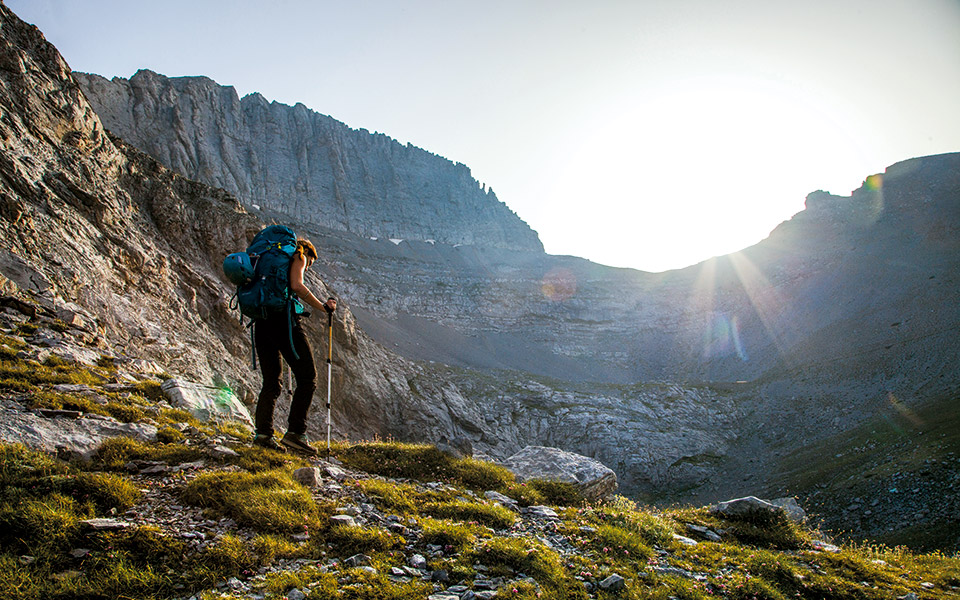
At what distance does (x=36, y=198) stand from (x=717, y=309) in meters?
141

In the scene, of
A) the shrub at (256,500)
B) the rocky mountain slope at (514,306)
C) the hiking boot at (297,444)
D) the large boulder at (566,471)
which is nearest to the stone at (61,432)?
the shrub at (256,500)

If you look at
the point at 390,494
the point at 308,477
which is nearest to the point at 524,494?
the point at 390,494

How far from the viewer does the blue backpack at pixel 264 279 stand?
761 cm

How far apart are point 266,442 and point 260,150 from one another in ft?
583

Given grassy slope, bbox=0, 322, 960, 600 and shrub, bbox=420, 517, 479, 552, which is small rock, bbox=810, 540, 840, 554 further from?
shrub, bbox=420, 517, 479, 552

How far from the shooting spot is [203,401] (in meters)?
10.8

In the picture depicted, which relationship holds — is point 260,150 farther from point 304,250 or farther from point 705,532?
point 705,532

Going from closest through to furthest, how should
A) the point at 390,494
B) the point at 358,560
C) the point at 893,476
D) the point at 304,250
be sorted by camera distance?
the point at 358,560 → the point at 390,494 → the point at 304,250 → the point at 893,476

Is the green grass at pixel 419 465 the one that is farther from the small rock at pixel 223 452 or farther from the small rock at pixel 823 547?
the small rock at pixel 823 547

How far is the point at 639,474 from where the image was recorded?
60094mm

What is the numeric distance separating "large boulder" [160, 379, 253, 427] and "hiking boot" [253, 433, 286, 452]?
10.0ft

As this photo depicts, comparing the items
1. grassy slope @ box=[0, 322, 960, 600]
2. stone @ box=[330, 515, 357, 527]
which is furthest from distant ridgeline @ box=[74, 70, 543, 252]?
stone @ box=[330, 515, 357, 527]

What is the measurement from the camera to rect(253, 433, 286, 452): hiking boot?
791cm

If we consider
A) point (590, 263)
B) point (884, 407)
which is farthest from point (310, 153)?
point (884, 407)
